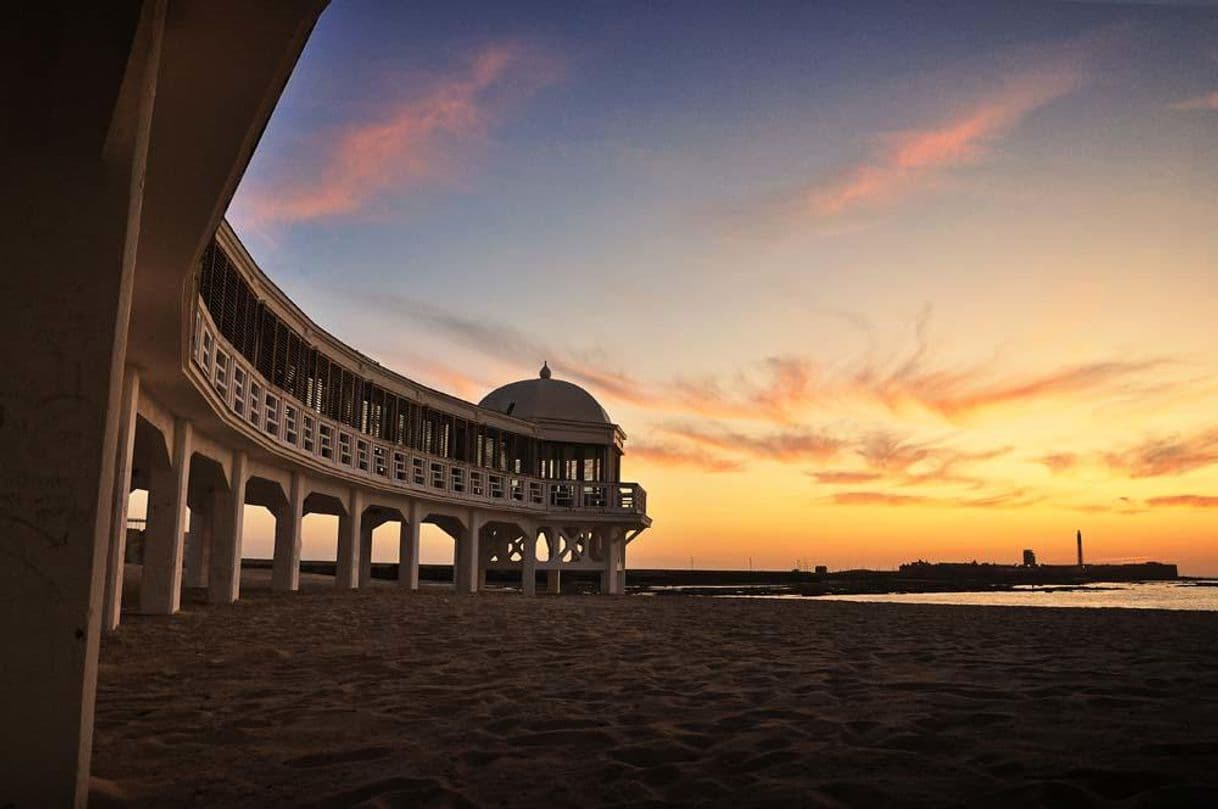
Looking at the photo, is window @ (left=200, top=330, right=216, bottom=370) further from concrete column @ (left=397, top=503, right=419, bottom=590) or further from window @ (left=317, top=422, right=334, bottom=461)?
concrete column @ (left=397, top=503, right=419, bottom=590)

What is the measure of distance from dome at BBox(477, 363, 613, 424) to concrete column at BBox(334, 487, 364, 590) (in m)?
10.5

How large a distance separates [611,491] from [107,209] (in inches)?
1250

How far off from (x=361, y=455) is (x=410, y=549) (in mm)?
5358

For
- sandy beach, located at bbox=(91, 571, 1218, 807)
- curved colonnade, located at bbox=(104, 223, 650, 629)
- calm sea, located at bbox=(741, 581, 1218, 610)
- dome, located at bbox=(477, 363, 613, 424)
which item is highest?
dome, located at bbox=(477, 363, 613, 424)

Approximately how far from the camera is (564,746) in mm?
5531

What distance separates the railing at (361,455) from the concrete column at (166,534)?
1.26m

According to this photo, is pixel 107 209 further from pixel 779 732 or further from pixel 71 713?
pixel 779 732

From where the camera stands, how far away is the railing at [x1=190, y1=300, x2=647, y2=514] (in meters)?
15.3

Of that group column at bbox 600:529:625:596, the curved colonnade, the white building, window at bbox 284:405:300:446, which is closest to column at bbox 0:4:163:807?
the white building

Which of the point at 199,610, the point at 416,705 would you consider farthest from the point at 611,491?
the point at 416,705

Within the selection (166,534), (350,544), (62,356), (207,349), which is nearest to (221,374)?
(207,349)

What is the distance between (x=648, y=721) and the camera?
6.23 metres

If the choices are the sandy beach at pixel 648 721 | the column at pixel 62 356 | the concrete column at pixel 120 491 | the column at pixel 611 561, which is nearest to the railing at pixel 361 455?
the concrete column at pixel 120 491

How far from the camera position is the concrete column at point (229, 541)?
18750mm
